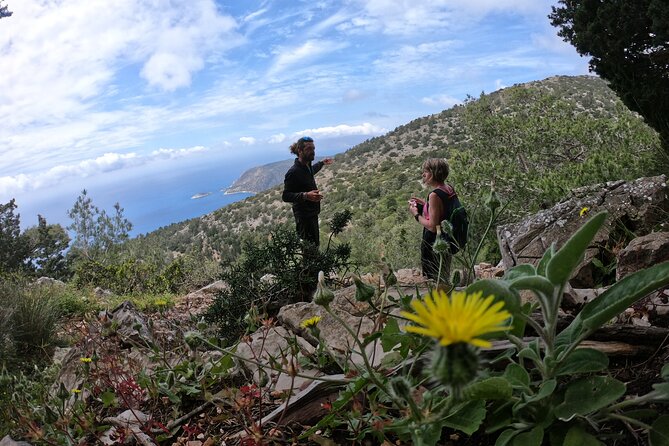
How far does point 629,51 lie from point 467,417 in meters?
7.16

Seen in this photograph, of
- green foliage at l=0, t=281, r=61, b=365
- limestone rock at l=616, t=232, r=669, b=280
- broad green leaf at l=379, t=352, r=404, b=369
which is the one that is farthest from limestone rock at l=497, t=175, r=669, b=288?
green foliage at l=0, t=281, r=61, b=365

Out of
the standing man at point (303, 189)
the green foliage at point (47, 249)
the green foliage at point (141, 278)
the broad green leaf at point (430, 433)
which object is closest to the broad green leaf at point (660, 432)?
the broad green leaf at point (430, 433)

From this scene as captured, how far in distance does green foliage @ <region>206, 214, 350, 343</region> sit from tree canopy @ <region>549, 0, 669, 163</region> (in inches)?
180

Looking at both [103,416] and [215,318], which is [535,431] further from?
[215,318]

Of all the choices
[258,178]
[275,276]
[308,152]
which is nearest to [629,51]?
[308,152]

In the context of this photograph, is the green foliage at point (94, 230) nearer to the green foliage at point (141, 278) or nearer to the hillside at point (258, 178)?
the green foliage at point (141, 278)

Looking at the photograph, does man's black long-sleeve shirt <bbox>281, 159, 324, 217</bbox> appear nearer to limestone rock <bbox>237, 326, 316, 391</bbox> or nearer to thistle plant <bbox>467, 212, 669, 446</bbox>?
limestone rock <bbox>237, 326, 316, 391</bbox>

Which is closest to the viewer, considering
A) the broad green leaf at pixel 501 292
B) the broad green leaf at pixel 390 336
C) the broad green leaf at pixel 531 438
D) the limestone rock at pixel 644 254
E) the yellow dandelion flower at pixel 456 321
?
the yellow dandelion flower at pixel 456 321

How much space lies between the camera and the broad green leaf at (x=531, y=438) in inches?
45.8

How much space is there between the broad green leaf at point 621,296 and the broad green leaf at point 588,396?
112 millimetres

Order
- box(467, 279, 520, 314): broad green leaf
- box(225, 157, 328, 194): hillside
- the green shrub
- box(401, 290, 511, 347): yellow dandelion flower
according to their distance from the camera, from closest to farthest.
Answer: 1. box(401, 290, 511, 347): yellow dandelion flower
2. box(467, 279, 520, 314): broad green leaf
3. the green shrub
4. box(225, 157, 328, 194): hillside

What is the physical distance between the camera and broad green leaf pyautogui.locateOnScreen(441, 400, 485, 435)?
48.4 inches

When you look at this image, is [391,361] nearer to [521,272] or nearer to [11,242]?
[521,272]

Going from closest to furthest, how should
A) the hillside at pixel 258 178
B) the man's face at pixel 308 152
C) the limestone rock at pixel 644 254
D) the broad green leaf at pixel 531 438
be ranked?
the broad green leaf at pixel 531 438
the limestone rock at pixel 644 254
the man's face at pixel 308 152
the hillside at pixel 258 178
